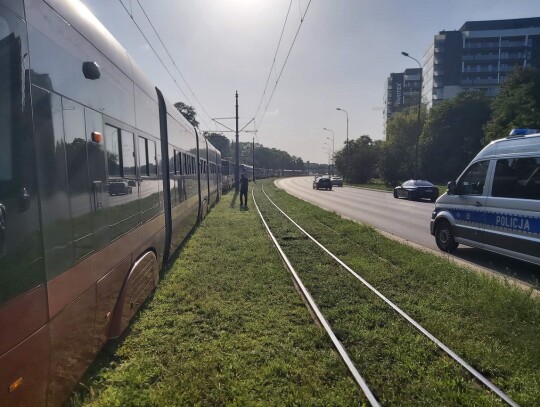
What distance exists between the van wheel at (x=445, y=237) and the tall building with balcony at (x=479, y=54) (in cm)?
9742

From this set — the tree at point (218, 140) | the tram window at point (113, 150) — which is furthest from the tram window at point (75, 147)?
the tree at point (218, 140)

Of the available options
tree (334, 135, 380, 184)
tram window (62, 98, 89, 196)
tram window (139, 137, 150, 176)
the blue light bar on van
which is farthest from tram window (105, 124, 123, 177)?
tree (334, 135, 380, 184)

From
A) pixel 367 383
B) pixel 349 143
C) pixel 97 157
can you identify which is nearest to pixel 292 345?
pixel 367 383

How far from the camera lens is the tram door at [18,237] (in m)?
2.07

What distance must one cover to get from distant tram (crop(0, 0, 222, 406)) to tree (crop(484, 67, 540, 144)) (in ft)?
137

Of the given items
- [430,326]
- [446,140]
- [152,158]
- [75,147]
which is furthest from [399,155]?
[75,147]

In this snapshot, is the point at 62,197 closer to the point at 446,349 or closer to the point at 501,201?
the point at 446,349

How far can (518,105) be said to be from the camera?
136 feet

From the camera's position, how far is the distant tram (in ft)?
7.03

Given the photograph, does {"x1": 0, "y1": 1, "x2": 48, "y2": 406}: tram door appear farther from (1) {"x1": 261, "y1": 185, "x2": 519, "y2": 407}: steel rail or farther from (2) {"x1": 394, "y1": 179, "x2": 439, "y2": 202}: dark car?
(2) {"x1": 394, "y1": 179, "x2": 439, "y2": 202}: dark car

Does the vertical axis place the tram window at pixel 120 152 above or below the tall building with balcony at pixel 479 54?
below

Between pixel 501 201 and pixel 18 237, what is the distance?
25.0 feet

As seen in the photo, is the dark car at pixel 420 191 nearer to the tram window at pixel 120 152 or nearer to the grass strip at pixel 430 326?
the grass strip at pixel 430 326

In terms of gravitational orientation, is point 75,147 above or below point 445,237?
above
